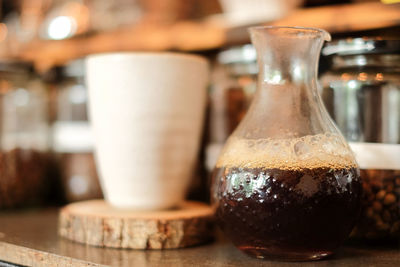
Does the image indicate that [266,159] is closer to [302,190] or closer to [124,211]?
[302,190]

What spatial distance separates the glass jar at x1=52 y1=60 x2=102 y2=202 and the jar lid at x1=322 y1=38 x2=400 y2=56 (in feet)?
1.62

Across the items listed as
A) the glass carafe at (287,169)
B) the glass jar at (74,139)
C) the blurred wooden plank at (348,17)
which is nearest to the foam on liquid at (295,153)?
the glass carafe at (287,169)

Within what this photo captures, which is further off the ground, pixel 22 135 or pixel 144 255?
pixel 22 135

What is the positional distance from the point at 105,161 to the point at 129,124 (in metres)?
0.06

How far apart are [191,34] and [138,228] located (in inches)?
16.5

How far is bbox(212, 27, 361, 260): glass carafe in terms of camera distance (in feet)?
1.76

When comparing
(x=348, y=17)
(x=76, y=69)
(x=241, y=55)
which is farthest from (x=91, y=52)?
(x=348, y=17)

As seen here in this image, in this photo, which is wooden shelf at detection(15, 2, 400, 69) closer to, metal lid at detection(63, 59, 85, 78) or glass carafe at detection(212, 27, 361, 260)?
metal lid at detection(63, 59, 85, 78)

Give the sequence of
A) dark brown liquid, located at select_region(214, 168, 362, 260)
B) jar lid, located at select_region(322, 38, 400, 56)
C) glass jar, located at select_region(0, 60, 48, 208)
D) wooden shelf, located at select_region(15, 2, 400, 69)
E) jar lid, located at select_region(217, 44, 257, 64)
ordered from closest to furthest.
Answer: dark brown liquid, located at select_region(214, 168, 362, 260) → jar lid, located at select_region(322, 38, 400, 56) → wooden shelf, located at select_region(15, 2, 400, 69) → jar lid, located at select_region(217, 44, 257, 64) → glass jar, located at select_region(0, 60, 48, 208)

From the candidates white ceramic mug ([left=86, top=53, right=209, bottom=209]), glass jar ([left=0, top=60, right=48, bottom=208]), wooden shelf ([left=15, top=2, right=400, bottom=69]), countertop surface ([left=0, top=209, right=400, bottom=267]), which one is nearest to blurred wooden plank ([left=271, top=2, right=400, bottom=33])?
wooden shelf ([left=15, top=2, right=400, bottom=69])

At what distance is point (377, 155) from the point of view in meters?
0.63

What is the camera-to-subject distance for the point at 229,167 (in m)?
0.58

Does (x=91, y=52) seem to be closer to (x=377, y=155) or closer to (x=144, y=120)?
(x=144, y=120)

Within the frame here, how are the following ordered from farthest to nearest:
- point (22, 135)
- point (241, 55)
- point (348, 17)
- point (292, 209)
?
point (22, 135) → point (241, 55) → point (348, 17) → point (292, 209)
